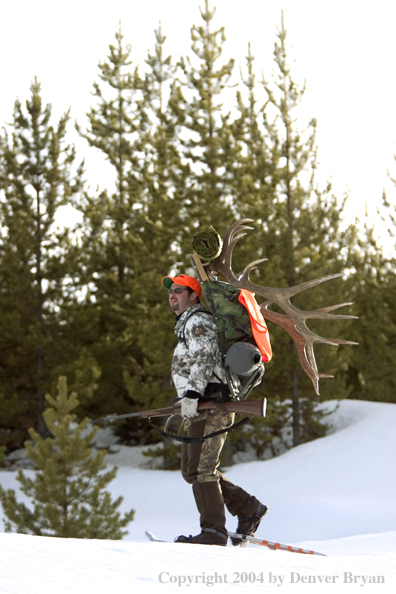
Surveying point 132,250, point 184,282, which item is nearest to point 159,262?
point 132,250

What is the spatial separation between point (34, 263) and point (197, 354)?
548 inches

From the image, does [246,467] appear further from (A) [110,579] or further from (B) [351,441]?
(A) [110,579]

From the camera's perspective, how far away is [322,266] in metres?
17.0

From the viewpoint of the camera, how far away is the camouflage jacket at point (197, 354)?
4.18 meters

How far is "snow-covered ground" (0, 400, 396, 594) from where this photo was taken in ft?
8.92

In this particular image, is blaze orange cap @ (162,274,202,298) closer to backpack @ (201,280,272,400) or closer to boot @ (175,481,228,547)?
backpack @ (201,280,272,400)

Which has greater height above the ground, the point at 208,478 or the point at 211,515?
the point at 208,478

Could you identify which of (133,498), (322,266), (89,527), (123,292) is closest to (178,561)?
(89,527)

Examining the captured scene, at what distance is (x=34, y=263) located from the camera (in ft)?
57.5

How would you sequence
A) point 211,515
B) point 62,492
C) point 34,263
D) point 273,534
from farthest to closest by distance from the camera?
1. point 34,263
2. point 273,534
3. point 62,492
4. point 211,515

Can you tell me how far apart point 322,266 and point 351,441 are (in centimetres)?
430

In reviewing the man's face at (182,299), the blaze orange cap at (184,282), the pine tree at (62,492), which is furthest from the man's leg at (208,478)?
the pine tree at (62,492)

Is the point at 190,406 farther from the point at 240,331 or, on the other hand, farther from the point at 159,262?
the point at 159,262

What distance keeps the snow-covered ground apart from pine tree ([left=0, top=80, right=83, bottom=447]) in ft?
8.50
